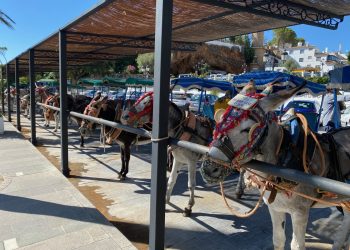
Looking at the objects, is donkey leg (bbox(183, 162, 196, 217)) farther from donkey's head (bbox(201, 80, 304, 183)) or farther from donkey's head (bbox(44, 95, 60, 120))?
donkey's head (bbox(44, 95, 60, 120))

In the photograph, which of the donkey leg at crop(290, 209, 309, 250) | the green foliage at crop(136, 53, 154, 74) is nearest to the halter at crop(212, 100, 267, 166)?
the donkey leg at crop(290, 209, 309, 250)

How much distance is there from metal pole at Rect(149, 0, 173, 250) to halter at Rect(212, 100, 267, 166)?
76cm

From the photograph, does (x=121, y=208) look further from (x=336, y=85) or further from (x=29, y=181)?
(x=336, y=85)

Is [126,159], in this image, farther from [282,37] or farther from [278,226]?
[282,37]

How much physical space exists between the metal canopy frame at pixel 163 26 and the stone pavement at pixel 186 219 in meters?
1.17

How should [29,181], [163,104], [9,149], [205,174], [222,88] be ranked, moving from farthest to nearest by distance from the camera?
[222,88] < [9,149] < [29,181] < [163,104] < [205,174]

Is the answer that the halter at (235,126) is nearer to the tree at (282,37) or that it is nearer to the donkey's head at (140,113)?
the donkey's head at (140,113)

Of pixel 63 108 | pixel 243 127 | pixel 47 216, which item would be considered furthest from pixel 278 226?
pixel 63 108

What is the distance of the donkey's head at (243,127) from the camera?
2.34m

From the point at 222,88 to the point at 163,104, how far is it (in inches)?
374

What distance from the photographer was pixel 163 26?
112 inches

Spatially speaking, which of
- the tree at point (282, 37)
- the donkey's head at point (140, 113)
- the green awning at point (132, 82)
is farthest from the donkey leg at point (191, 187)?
the tree at point (282, 37)

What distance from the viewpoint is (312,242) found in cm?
441

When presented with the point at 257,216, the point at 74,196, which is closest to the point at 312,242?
the point at 257,216
